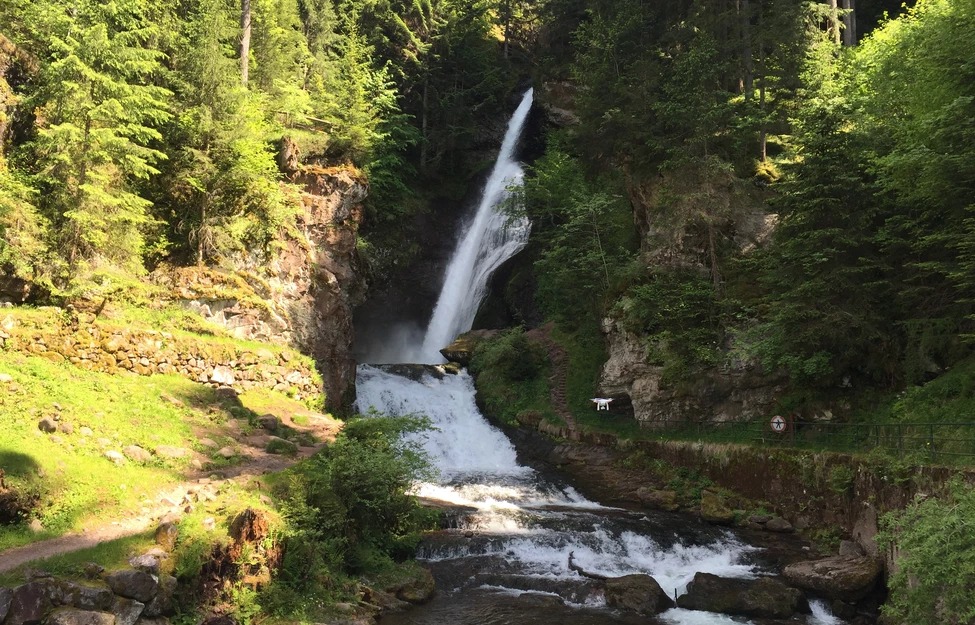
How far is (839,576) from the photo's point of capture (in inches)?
483

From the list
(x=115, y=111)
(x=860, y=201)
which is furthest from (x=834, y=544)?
(x=115, y=111)

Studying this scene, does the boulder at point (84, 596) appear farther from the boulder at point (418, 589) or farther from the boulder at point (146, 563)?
the boulder at point (418, 589)

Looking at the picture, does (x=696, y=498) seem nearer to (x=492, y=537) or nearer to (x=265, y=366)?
(x=492, y=537)

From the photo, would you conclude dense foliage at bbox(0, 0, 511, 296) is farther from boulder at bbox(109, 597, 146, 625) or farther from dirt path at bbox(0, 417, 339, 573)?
boulder at bbox(109, 597, 146, 625)

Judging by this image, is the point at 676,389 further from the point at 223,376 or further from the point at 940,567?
the point at 223,376

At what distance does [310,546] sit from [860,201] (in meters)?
17.0

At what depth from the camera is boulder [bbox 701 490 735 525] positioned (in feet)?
57.0

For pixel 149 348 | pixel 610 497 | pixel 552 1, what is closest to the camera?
pixel 149 348

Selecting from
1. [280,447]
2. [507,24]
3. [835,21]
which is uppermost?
[507,24]

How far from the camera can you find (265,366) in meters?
22.1

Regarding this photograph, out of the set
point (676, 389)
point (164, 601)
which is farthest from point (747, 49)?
point (164, 601)

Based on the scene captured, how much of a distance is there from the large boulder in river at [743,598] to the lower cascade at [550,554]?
224mm

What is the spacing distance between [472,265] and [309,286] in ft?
51.5

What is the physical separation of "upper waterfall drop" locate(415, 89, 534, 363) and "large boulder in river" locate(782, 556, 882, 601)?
89.0 feet
